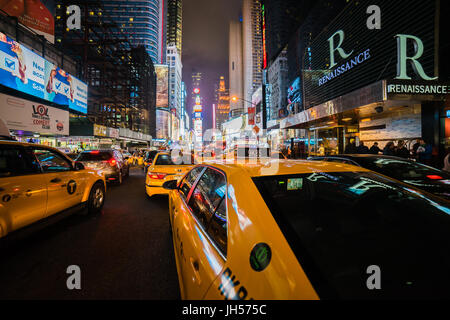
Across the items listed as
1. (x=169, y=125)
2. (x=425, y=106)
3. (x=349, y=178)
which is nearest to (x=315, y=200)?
(x=349, y=178)

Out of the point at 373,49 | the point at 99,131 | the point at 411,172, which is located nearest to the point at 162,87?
the point at 99,131

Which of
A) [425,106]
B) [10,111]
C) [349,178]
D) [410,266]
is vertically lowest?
[410,266]

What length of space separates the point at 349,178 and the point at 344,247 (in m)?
0.75

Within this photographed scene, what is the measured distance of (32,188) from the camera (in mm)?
3113

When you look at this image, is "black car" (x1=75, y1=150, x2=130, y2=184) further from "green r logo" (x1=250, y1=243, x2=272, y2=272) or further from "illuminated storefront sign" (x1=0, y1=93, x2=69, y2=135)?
"illuminated storefront sign" (x1=0, y1=93, x2=69, y2=135)

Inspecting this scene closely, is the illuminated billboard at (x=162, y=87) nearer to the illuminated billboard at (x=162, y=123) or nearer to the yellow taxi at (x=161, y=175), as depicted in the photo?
the illuminated billboard at (x=162, y=123)

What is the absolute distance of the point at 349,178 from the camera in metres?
1.87

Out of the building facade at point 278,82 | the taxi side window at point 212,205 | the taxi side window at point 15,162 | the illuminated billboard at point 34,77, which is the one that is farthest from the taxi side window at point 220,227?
the building facade at point 278,82

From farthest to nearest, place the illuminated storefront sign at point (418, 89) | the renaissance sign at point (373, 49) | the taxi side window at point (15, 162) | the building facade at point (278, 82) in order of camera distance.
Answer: the building facade at point (278, 82) → the renaissance sign at point (373, 49) → the illuminated storefront sign at point (418, 89) → the taxi side window at point (15, 162)

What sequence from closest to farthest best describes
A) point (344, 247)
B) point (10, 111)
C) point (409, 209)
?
point (344, 247)
point (409, 209)
point (10, 111)

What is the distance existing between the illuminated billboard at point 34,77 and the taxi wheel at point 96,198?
15.1 m

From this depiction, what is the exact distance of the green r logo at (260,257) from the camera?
1057 mm

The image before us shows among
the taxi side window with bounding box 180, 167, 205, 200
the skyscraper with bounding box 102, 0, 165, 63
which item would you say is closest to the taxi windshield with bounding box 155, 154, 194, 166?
the taxi side window with bounding box 180, 167, 205, 200

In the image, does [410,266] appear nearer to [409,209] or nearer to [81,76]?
[409,209]
